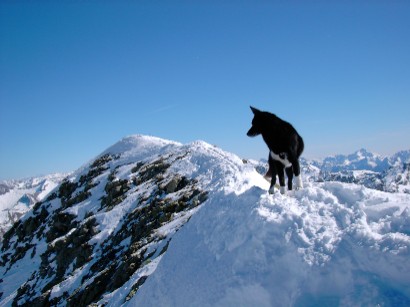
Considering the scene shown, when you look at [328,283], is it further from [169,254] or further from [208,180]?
[208,180]

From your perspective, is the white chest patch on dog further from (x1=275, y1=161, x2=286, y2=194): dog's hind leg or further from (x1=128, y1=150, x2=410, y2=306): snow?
(x1=128, y1=150, x2=410, y2=306): snow

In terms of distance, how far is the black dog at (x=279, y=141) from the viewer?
899cm

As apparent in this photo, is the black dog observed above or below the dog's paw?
above

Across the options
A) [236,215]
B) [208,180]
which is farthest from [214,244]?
[208,180]

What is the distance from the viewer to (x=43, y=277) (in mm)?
34750

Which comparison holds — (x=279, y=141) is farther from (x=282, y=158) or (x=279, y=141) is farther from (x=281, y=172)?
(x=281, y=172)

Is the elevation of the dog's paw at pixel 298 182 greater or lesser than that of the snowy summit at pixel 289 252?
greater

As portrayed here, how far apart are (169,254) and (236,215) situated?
7.91ft

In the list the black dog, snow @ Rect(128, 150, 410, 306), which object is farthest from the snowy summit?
the black dog

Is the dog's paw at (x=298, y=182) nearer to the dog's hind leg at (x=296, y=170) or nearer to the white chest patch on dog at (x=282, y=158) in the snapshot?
the dog's hind leg at (x=296, y=170)

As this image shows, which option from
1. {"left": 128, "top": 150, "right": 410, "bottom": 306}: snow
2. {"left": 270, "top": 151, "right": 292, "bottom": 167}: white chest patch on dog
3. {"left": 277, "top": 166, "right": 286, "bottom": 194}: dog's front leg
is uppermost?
{"left": 270, "top": 151, "right": 292, "bottom": 167}: white chest patch on dog

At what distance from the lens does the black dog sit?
29.5ft

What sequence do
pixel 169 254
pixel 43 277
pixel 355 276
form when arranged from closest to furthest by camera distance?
1. pixel 355 276
2. pixel 169 254
3. pixel 43 277

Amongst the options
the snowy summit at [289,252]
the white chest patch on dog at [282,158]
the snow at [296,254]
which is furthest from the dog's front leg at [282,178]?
the snow at [296,254]
